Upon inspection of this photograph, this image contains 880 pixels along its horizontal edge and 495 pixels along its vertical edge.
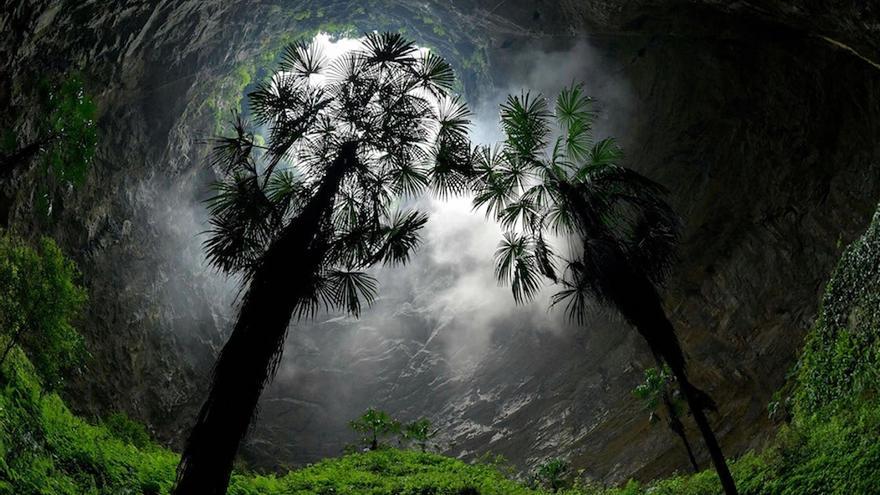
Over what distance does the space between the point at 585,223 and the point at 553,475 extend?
32.4 ft

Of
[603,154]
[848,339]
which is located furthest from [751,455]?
[603,154]

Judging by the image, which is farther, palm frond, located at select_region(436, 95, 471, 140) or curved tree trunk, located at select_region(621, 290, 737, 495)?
palm frond, located at select_region(436, 95, 471, 140)

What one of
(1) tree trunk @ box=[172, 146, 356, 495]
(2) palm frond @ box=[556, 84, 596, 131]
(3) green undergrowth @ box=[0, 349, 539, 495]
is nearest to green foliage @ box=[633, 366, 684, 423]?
(3) green undergrowth @ box=[0, 349, 539, 495]

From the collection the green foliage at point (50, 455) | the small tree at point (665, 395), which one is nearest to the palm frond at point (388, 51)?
the green foliage at point (50, 455)

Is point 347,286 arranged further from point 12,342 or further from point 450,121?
point 12,342

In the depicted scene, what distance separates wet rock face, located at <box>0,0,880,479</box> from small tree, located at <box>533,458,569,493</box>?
46.0 inches

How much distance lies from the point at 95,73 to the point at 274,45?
10.0 m

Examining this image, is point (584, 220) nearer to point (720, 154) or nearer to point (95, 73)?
point (720, 154)

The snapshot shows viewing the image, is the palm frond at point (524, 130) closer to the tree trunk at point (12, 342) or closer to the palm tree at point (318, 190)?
the palm tree at point (318, 190)

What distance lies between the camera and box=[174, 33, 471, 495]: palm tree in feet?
17.6

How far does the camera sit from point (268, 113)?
781 cm

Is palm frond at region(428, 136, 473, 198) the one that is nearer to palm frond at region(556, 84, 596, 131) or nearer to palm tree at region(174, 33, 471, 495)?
palm tree at region(174, 33, 471, 495)

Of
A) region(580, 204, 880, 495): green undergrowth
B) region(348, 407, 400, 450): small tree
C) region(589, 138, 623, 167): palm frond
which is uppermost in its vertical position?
region(348, 407, 400, 450): small tree

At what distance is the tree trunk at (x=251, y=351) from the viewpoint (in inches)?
182
